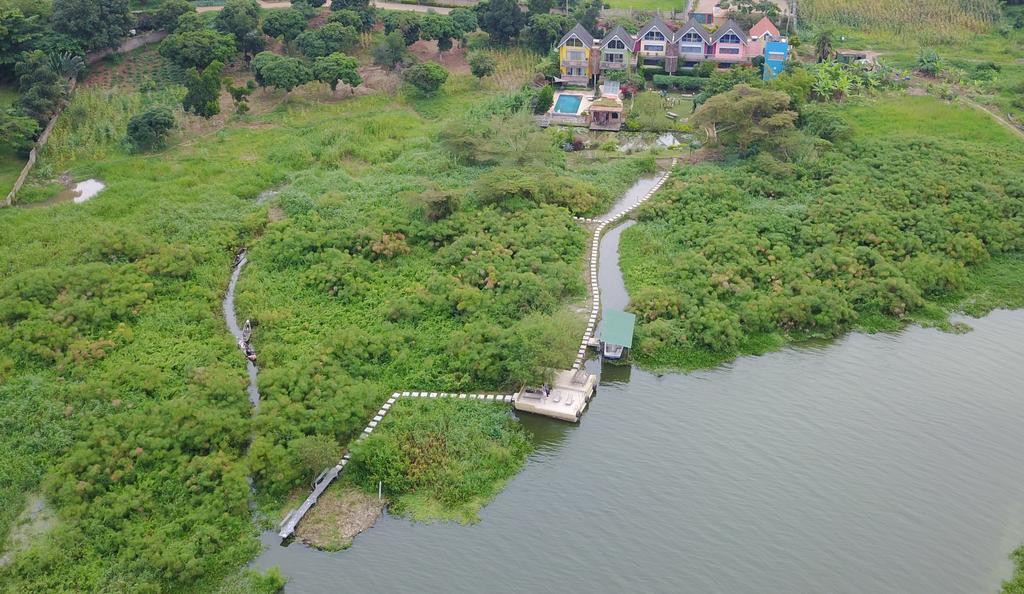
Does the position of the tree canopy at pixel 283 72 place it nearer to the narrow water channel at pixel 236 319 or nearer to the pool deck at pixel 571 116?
the pool deck at pixel 571 116

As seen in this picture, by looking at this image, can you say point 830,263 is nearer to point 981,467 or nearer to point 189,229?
point 981,467

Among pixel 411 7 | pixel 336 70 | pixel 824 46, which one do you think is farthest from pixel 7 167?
pixel 824 46

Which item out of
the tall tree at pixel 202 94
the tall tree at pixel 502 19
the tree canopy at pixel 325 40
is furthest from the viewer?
the tall tree at pixel 502 19

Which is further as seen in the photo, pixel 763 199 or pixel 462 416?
pixel 763 199

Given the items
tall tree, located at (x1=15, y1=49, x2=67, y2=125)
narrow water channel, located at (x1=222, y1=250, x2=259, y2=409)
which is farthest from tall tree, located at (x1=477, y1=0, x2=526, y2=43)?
narrow water channel, located at (x1=222, y1=250, x2=259, y2=409)

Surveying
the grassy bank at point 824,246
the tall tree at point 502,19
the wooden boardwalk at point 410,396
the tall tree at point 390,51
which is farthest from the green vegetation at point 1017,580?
the tall tree at point 502,19

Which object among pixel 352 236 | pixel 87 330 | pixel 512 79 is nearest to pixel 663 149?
pixel 512 79
